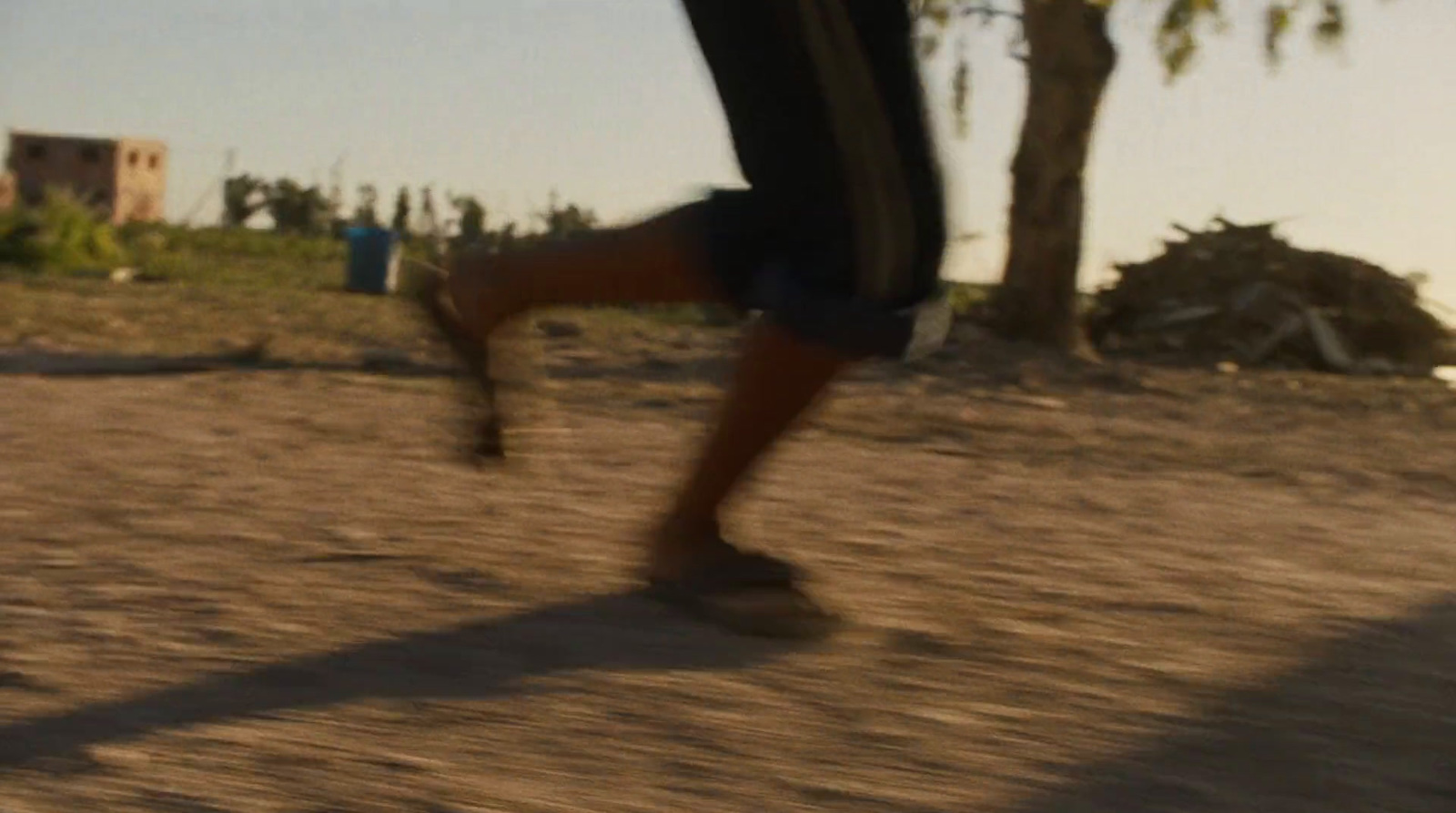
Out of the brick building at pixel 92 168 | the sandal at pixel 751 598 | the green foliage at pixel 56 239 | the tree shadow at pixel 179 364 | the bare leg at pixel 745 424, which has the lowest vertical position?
the sandal at pixel 751 598

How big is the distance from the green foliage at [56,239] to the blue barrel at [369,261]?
5.08 feet

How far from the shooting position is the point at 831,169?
9.18 ft

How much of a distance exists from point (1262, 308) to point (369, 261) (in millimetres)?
5019

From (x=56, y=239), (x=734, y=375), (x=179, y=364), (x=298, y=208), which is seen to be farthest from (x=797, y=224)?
(x=298, y=208)

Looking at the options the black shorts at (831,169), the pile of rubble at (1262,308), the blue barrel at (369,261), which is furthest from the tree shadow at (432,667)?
the blue barrel at (369,261)

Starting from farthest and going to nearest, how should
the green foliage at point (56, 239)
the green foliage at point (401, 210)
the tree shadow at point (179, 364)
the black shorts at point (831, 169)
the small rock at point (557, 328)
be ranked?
the green foliage at point (401, 210) < the green foliage at point (56, 239) < the small rock at point (557, 328) < the tree shadow at point (179, 364) < the black shorts at point (831, 169)

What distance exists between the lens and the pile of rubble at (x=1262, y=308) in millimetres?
10812

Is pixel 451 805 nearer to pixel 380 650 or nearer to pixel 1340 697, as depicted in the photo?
pixel 380 650

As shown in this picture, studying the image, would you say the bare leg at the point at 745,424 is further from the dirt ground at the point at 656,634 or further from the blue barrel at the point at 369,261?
the blue barrel at the point at 369,261

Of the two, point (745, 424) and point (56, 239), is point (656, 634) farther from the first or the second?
point (56, 239)

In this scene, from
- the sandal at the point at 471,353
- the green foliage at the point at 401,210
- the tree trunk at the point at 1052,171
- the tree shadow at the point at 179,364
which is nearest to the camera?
the sandal at the point at 471,353

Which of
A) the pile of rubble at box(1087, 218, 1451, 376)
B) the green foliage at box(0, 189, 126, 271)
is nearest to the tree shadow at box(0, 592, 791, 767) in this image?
the pile of rubble at box(1087, 218, 1451, 376)

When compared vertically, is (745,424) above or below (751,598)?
above

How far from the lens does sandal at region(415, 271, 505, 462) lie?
133 inches
